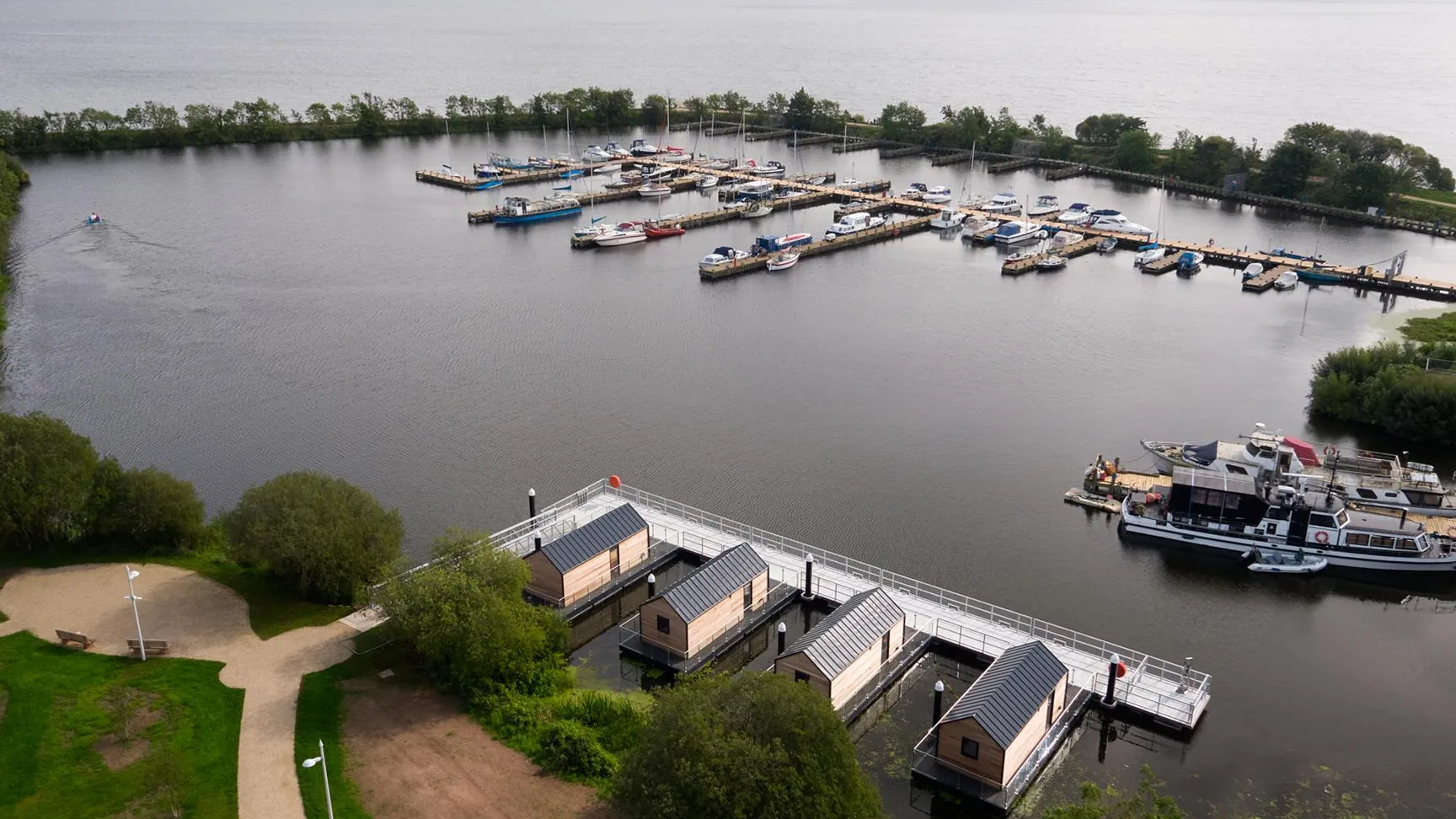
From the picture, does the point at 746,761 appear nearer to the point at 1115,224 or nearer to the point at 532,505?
the point at 532,505

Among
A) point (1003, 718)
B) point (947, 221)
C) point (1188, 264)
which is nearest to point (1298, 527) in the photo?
point (1003, 718)

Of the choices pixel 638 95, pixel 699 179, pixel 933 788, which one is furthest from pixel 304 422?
pixel 638 95

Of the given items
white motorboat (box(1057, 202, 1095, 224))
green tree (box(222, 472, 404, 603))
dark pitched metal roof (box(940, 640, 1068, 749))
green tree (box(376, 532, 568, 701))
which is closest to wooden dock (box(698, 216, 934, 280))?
white motorboat (box(1057, 202, 1095, 224))

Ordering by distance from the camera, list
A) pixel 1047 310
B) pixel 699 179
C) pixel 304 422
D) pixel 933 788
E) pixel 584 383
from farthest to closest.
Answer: pixel 699 179
pixel 1047 310
pixel 584 383
pixel 304 422
pixel 933 788

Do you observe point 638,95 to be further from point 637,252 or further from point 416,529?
point 416,529

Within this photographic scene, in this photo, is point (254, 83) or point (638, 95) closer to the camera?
point (638, 95)
